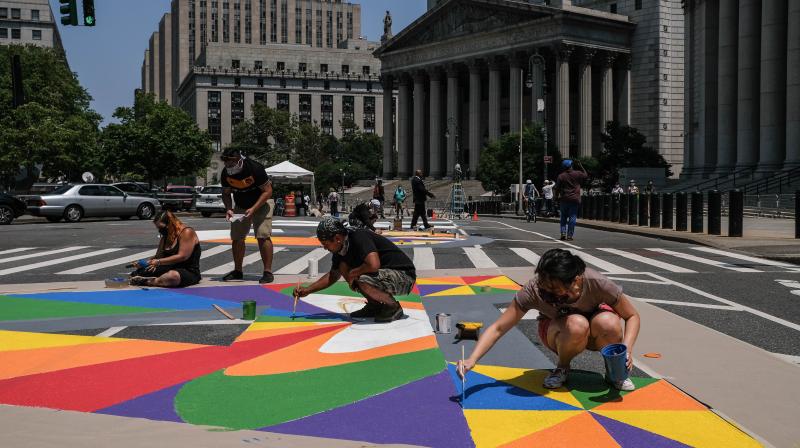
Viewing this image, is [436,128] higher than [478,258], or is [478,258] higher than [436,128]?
[436,128]

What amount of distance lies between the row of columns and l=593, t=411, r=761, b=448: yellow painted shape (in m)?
78.9

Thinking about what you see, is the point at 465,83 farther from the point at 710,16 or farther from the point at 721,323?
the point at 721,323

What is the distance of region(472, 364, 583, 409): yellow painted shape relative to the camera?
584 centimetres

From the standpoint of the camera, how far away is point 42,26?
404 ft

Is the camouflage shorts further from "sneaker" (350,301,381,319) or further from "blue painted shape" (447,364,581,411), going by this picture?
"blue painted shape" (447,364,581,411)

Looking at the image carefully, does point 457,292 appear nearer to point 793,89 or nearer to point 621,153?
point 793,89

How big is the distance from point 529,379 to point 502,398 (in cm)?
60

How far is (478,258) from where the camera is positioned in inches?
696

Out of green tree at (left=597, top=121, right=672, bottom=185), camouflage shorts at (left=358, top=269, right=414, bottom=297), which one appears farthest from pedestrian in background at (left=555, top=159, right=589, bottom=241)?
green tree at (left=597, top=121, right=672, bottom=185)

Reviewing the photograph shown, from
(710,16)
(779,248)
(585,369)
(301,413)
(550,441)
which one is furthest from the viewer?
(710,16)

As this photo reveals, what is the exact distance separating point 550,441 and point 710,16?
60955mm

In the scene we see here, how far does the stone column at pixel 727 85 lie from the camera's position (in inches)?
2210

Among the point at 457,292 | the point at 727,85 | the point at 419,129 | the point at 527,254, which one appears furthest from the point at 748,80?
the point at 419,129

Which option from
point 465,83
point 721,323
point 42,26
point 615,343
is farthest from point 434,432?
point 42,26
